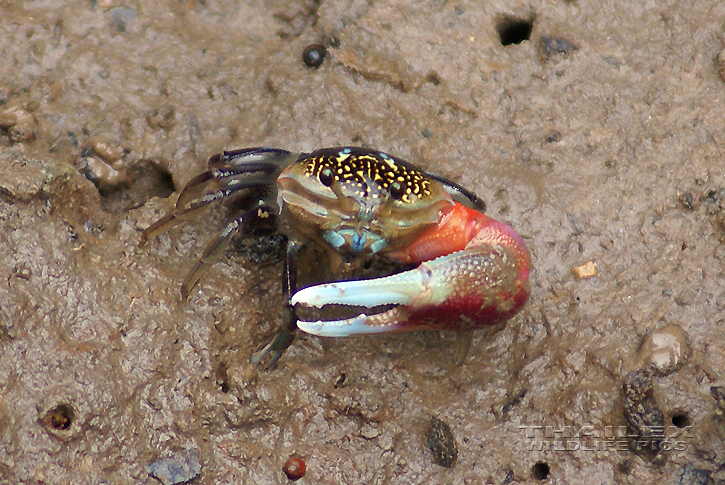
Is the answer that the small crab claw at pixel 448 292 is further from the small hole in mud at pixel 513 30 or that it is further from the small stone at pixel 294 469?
the small hole in mud at pixel 513 30

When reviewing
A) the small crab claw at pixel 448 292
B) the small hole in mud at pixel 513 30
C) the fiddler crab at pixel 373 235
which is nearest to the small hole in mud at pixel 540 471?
the fiddler crab at pixel 373 235

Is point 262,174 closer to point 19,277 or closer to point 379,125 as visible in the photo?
point 379,125

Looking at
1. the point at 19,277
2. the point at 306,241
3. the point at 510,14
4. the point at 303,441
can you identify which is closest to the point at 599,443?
the point at 303,441

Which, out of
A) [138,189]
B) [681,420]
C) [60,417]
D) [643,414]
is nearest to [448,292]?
[643,414]

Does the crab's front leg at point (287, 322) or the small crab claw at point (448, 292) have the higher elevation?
the small crab claw at point (448, 292)

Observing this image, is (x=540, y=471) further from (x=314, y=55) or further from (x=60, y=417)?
(x=314, y=55)

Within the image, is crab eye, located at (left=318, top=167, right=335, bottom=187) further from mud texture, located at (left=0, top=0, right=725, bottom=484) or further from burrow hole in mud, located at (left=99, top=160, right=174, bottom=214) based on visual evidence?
burrow hole in mud, located at (left=99, top=160, right=174, bottom=214)

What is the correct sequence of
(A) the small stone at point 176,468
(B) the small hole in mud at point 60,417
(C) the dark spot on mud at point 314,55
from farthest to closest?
→ (C) the dark spot on mud at point 314,55 < (A) the small stone at point 176,468 < (B) the small hole in mud at point 60,417
